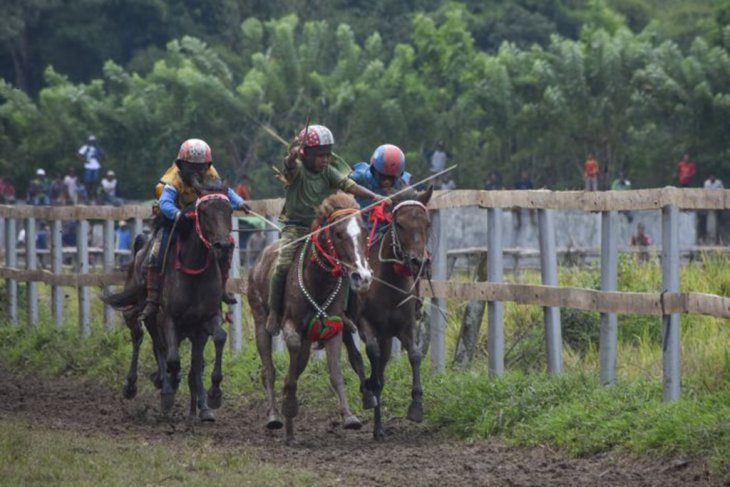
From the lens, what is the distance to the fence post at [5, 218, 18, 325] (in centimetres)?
2295

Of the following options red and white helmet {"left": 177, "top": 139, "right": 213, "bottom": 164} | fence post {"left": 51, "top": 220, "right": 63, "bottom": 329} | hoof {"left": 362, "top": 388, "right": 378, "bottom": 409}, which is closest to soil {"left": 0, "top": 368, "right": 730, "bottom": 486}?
hoof {"left": 362, "top": 388, "right": 378, "bottom": 409}

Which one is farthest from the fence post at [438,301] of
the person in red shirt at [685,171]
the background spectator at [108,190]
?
the background spectator at [108,190]

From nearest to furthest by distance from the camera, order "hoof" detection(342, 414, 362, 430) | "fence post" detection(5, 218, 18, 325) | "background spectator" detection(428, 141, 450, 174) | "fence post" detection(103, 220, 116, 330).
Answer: "hoof" detection(342, 414, 362, 430) → "fence post" detection(103, 220, 116, 330) → "fence post" detection(5, 218, 18, 325) → "background spectator" detection(428, 141, 450, 174)

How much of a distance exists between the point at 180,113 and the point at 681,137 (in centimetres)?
1525

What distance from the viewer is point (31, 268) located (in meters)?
22.3

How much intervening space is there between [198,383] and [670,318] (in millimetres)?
4625

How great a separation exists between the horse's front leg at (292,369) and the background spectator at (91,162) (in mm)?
34165

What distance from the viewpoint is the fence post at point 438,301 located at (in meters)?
15.0

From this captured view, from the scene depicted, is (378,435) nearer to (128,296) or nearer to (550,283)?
(550,283)

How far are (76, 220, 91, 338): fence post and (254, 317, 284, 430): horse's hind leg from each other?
6.77 meters

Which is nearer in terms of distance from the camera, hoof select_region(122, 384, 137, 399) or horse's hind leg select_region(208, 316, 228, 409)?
horse's hind leg select_region(208, 316, 228, 409)

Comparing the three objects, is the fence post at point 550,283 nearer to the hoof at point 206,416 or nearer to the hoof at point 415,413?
the hoof at point 415,413

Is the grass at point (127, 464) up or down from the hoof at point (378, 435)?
up

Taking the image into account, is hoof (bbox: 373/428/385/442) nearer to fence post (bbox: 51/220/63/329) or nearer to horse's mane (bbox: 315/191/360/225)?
horse's mane (bbox: 315/191/360/225)
